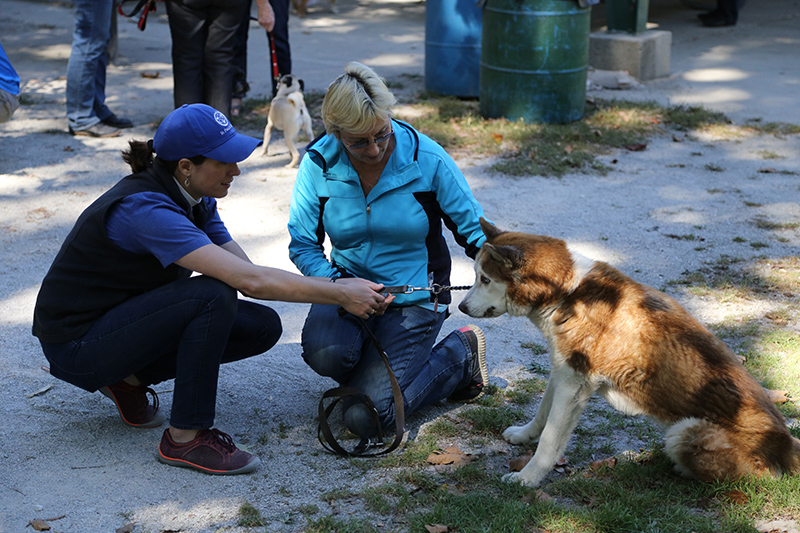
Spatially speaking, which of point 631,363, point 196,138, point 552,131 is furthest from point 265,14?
point 631,363

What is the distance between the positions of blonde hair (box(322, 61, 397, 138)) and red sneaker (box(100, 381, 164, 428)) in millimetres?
1453

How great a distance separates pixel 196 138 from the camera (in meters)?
2.93

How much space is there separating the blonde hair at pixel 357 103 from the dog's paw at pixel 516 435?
1449 mm

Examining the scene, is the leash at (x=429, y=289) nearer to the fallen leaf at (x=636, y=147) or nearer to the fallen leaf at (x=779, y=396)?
the fallen leaf at (x=779, y=396)

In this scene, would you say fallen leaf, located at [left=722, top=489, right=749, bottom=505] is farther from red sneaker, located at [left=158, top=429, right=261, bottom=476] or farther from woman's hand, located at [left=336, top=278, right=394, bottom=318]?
red sneaker, located at [left=158, top=429, right=261, bottom=476]

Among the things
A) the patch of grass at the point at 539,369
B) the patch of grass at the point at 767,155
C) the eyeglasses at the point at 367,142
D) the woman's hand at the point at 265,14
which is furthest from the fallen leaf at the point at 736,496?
the woman's hand at the point at 265,14

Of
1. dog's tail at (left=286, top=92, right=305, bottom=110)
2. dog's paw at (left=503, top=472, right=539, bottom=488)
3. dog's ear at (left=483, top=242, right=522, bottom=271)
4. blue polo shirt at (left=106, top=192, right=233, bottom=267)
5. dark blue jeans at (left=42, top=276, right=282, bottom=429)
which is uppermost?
dog's tail at (left=286, top=92, right=305, bottom=110)

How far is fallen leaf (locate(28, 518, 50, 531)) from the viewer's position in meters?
2.68

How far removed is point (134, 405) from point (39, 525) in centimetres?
74

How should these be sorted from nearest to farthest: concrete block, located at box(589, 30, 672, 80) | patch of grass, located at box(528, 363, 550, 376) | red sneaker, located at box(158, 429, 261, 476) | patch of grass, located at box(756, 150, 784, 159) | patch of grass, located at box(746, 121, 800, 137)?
1. red sneaker, located at box(158, 429, 261, 476)
2. patch of grass, located at box(528, 363, 550, 376)
3. patch of grass, located at box(756, 150, 784, 159)
4. patch of grass, located at box(746, 121, 800, 137)
5. concrete block, located at box(589, 30, 672, 80)

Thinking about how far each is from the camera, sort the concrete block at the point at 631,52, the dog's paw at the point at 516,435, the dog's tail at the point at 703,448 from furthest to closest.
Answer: the concrete block at the point at 631,52 → the dog's paw at the point at 516,435 → the dog's tail at the point at 703,448

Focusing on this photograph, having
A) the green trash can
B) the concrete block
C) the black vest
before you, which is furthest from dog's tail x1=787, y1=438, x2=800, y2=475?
the concrete block

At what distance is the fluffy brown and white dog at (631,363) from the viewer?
2.78 m

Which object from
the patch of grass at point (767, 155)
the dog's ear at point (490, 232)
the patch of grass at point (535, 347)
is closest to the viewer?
the dog's ear at point (490, 232)
